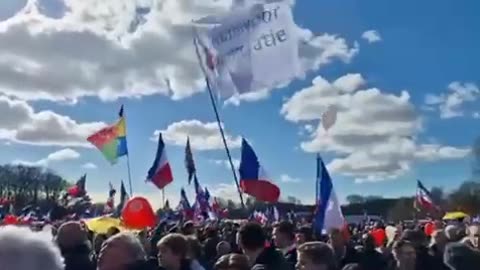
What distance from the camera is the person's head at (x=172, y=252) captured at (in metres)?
6.48

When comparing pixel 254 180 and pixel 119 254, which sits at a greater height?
pixel 254 180

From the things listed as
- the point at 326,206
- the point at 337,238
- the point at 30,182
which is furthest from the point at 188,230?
the point at 30,182

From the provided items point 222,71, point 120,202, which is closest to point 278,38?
point 222,71

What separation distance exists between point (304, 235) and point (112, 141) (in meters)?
12.2

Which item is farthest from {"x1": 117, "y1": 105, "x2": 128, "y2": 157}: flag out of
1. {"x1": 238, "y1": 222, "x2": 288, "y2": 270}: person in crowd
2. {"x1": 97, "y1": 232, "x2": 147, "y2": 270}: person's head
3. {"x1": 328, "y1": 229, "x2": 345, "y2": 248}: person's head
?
{"x1": 97, "y1": 232, "x2": 147, "y2": 270}: person's head

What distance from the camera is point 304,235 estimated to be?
34.0ft

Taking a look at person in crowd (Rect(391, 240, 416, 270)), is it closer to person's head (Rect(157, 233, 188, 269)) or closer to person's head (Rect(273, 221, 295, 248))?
person's head (Rect(273, 221, 295, 248))

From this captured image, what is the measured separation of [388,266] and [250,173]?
5833 millimetres

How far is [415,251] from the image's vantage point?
759 centimetres

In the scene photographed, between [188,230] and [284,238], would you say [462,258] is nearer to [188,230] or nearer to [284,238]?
[284,238]

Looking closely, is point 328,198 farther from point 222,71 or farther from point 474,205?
point 474,205

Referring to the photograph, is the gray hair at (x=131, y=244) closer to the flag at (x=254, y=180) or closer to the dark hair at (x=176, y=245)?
the dark hair at (x=176, y=245)

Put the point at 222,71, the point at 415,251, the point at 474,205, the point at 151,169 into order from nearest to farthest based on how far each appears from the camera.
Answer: the point at 415,251 < the point at 222,71 < the point at 151,169 < the point at 474,205

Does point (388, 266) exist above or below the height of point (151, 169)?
below
